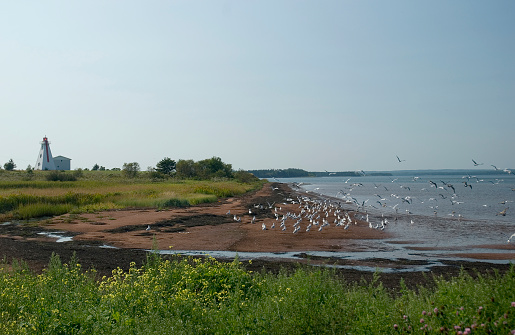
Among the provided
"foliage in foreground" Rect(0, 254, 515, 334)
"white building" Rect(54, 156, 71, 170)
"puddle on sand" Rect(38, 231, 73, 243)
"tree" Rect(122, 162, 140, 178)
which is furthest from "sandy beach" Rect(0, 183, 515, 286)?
"white building" Rect(54, 156, 71, 170)

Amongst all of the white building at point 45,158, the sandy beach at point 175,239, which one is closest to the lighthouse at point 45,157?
the white building at point 45,158

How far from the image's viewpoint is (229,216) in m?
31.6

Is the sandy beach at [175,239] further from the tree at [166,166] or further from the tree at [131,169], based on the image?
the tree at [166,166]

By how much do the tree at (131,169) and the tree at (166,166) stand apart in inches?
433

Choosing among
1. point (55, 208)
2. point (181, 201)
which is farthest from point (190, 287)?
point (181, 201)

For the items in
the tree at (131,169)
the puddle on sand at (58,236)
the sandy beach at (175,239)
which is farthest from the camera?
the tree at (131,169)

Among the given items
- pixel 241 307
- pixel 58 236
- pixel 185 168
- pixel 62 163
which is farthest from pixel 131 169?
pixel 241 307

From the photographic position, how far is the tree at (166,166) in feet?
338

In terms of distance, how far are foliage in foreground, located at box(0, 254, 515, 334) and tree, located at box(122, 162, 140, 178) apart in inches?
3194

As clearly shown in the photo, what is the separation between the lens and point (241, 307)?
6562 millimetres

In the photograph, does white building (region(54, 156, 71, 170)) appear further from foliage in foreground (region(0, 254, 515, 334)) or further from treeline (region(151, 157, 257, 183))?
foliage in foreground (region(0, 254, 515, 334))

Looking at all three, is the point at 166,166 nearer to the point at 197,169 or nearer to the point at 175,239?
the point at 197,169

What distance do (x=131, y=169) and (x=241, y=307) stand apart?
86.4 m

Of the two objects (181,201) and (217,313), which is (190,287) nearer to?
(217,313)
